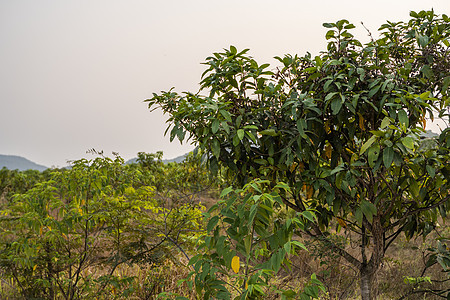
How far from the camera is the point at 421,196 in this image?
2.46 m

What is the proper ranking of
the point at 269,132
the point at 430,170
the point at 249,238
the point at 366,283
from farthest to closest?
the point at 366,283 → the point at 269,132 → the point at 430,170 → the point at 249,238

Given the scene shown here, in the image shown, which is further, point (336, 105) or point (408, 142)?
point (336, 105)

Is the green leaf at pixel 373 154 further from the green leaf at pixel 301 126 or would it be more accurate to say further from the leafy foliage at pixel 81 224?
the leafy foliage at pixel 81 224

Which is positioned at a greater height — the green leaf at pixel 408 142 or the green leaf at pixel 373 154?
the green leaf at pixel 408 142

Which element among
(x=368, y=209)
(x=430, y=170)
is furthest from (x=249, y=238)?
(x=430, y=170)

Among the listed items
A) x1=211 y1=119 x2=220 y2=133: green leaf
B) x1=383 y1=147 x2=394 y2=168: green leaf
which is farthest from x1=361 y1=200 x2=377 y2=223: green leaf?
x1=211 y1=119 x2=220 y2=133: green leaf

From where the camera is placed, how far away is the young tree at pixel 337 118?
7.31ft

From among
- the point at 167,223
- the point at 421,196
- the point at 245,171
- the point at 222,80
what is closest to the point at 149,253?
the point at 167,223

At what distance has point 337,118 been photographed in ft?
7.67

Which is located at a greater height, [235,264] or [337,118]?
[337,118]

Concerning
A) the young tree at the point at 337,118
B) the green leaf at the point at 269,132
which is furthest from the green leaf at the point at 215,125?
the green leaf at the point at 269,132

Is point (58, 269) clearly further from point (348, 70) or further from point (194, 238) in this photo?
point (348, 70)

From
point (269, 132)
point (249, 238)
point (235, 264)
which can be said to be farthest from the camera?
point (269, 132)

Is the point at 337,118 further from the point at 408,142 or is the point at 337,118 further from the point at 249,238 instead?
the point at 249,238
